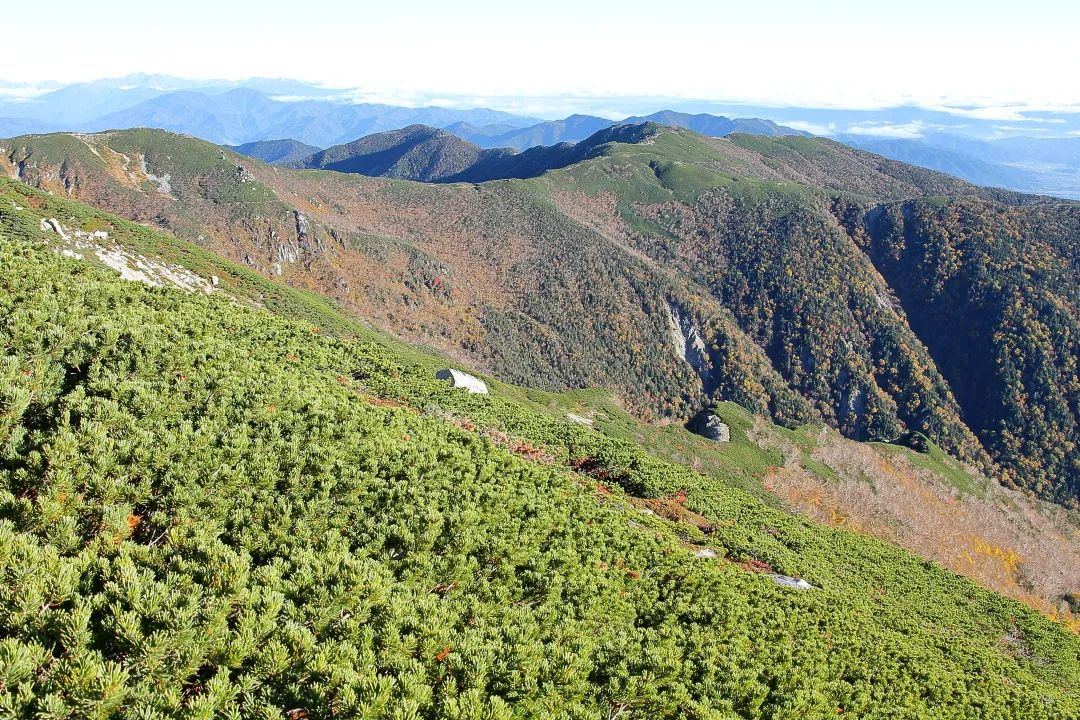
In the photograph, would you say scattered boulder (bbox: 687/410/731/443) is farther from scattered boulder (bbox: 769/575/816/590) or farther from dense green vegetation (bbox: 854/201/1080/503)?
dense green vegetation (bbox: 854/201/1080/503)

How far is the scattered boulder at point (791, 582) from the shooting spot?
25.3 m

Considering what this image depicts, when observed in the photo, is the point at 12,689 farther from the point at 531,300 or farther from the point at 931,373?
the point at 931,373

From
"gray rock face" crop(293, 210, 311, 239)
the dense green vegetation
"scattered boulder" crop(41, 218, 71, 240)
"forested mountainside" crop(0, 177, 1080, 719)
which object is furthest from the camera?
the dense green vegetation

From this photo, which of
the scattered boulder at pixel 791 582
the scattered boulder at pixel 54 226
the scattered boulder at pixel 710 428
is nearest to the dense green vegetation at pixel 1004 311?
the scattered boulder at pixel 710 428

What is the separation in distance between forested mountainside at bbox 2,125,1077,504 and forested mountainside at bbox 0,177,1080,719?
86998mm

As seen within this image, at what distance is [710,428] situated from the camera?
9969cm

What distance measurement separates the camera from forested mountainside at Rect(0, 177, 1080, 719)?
6.98 metres

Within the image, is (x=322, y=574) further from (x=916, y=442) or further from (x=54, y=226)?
(x=916, y=442)

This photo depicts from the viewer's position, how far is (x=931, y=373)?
13962cm

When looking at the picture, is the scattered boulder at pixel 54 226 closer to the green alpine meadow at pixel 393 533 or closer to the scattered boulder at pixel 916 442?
the green alpine meadow at pixel 393 533

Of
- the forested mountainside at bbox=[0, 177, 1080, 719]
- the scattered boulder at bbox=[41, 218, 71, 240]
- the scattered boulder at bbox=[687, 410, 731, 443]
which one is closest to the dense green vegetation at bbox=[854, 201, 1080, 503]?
the scattered boulder at bbox=[687, 410, 731, 443]

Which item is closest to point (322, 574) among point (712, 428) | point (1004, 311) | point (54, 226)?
point (54, 226)

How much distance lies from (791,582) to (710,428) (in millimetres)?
76259

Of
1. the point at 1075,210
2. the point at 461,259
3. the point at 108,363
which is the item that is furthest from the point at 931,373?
the point at 108,363
